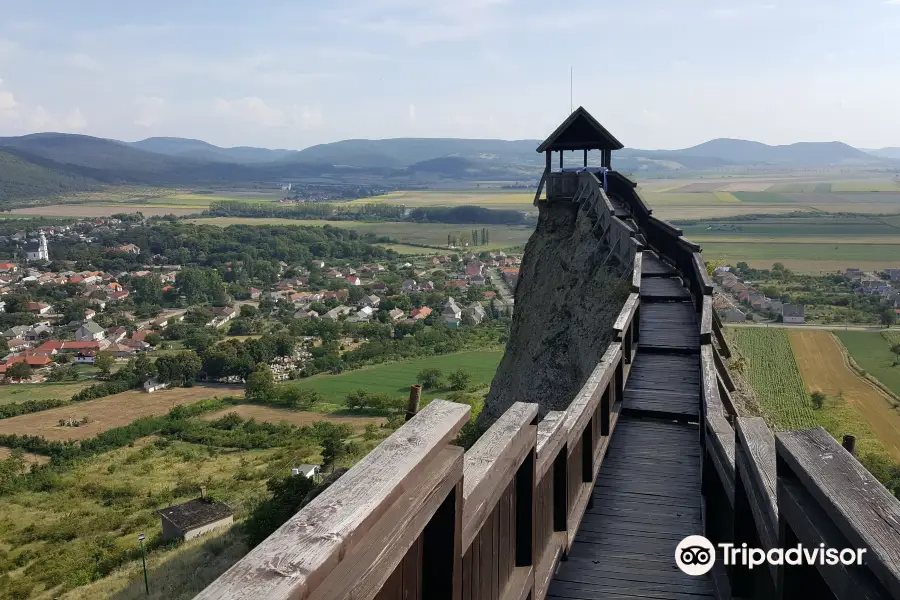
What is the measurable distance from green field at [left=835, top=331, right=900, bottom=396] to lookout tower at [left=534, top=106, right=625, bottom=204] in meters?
23.2

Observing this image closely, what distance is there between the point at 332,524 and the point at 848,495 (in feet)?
4.52

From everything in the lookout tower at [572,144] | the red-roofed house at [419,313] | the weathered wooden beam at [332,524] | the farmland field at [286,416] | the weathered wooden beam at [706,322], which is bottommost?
the farmland field at [286,416]

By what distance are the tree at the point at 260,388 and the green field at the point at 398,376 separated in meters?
2.59

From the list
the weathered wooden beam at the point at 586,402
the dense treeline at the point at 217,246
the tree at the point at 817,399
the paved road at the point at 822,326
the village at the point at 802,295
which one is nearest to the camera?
the weathered wooden beam at the point at 586,402

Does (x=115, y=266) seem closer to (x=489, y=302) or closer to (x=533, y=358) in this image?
(x=489, y=302)

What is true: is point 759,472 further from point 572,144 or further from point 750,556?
point 572,144

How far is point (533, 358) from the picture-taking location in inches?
600

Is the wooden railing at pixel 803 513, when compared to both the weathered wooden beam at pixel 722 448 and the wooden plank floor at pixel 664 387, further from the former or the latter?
the wooden plank floor at pixel 664 387

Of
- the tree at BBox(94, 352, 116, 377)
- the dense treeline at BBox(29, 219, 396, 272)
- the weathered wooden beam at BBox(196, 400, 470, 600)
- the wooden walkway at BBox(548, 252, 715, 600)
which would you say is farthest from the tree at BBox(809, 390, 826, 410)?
the dense treeline at BBox(29, 219, 396, 272)

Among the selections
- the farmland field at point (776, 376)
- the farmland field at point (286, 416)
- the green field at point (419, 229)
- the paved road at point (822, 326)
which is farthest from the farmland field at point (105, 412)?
the green field at point (419, 229)

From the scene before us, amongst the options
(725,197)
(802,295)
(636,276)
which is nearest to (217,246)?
(802,295)

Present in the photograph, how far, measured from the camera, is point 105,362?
66.4 metres

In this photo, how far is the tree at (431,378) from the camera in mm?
52000

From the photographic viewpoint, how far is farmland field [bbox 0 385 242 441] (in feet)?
158
